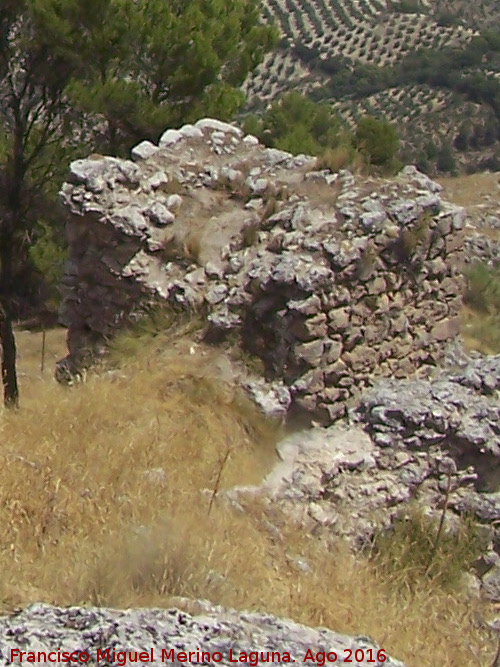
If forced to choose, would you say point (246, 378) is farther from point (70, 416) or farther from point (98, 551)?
point (98, 551)

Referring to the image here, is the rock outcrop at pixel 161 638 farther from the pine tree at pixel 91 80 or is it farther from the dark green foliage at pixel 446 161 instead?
the dark green foliage at pixel 446 161

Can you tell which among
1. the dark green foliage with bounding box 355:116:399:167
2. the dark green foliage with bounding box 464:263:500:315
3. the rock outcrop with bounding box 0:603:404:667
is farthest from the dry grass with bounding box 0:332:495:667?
the dark green foliage with bounding box 355:116:399:167

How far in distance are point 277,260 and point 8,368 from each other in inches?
99.1

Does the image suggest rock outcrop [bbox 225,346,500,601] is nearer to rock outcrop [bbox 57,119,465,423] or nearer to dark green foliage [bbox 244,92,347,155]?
rock outcrop [bbox 57,119,465,423]

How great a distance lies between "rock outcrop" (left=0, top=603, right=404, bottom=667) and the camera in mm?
2566

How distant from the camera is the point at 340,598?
161 inches

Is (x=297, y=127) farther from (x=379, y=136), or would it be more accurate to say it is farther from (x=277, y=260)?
(x=277, y=260)

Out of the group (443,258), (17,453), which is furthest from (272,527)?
(443,258)

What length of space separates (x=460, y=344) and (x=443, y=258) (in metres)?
0.82

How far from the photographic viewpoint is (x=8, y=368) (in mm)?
7543

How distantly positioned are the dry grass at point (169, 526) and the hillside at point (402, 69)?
3094 centimetres

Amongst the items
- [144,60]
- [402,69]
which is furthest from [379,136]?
[402,69]

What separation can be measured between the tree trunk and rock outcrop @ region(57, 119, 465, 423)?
0.42 m

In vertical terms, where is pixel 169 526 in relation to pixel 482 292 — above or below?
above
